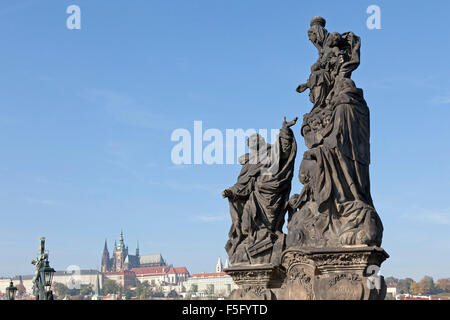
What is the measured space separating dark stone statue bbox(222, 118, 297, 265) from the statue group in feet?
0.06

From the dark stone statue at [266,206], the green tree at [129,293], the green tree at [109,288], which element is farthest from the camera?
the green tree at [129,293]

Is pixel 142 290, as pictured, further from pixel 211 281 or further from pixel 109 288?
pixel 211 281

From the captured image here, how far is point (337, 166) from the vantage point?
35.4ft

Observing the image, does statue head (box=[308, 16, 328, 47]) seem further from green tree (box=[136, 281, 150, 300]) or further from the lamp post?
green tree (box=[136, 281, 150, 300])

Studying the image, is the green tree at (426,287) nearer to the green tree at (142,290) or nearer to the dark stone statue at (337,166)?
the dark stone statue at (337,166)

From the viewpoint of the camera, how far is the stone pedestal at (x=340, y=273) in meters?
10.0

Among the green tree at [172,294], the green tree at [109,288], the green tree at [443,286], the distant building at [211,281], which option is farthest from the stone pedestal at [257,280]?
the green tree at [172,294]

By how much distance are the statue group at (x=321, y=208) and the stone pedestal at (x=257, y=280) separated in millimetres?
19

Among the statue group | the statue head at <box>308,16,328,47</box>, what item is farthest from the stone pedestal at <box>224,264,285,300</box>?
the statue head at <box>308,16,328,47</box>

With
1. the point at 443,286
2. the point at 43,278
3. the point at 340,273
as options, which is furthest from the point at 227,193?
the point at 443,286

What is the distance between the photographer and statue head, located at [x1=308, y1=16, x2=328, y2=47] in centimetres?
1235

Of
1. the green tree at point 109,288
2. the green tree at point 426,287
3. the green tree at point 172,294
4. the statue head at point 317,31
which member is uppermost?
the statue head at point 317,31
